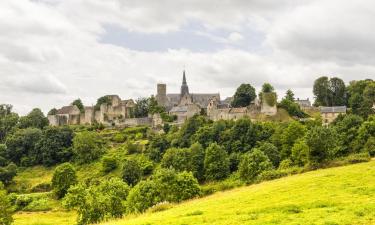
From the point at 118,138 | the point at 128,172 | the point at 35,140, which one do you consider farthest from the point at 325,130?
the point at 35,140

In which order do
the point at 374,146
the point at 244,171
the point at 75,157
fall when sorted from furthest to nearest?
the point at 75,157
the point at 244,171
the point at 374,146

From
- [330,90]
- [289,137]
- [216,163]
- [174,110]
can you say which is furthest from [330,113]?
[174,110]

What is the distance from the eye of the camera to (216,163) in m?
74.7

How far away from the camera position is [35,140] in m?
113

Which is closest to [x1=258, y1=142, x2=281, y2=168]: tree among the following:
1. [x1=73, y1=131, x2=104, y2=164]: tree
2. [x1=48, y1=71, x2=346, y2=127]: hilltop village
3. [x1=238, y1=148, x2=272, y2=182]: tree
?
[x1=238, y1=148, x2=272, y2=182]: tree

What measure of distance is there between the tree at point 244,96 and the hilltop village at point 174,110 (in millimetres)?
1929

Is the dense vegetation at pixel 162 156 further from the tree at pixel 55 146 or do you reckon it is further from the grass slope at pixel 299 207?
the grass slope at pixel 299 207

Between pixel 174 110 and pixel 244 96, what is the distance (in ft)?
74.7

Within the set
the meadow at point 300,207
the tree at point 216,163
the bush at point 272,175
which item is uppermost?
the meadow at point 300,207

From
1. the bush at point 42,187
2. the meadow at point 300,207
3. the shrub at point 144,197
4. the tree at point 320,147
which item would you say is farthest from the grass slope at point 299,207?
the bush at point 42,187

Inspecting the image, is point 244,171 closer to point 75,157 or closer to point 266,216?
point 266,216

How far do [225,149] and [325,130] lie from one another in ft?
105

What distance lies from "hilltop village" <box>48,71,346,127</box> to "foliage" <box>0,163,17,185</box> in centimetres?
3660

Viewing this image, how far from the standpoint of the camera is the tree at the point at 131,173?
80.2 meters
